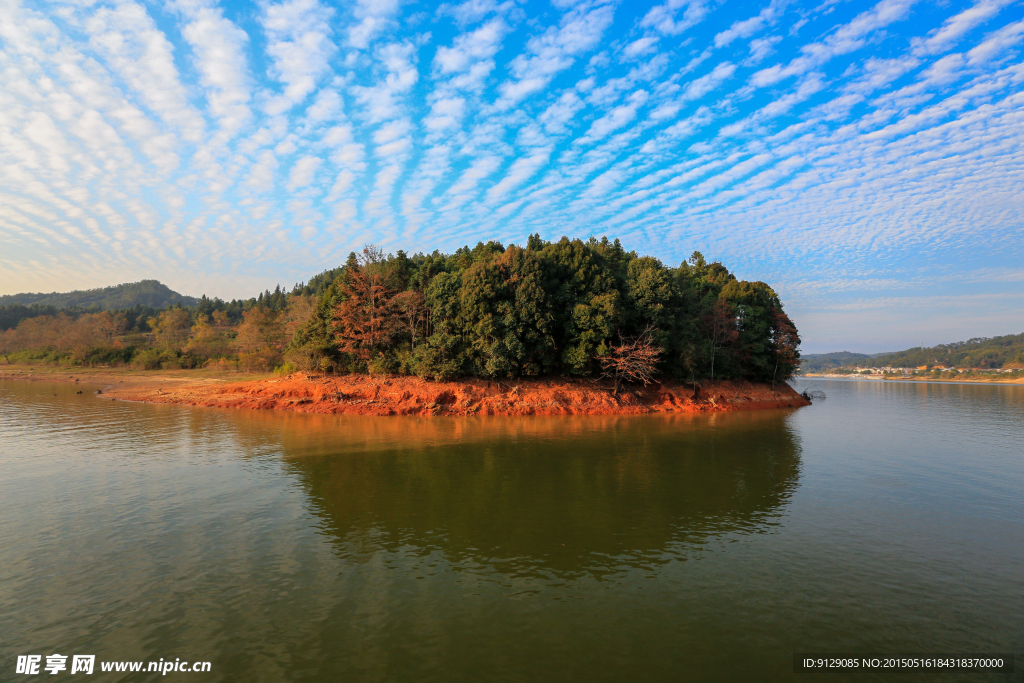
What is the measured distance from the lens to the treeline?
37719 millimetres

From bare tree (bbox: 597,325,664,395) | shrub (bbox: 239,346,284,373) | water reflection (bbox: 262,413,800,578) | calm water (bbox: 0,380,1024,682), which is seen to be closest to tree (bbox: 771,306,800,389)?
bare tree (bbox: 597,325,664,395)

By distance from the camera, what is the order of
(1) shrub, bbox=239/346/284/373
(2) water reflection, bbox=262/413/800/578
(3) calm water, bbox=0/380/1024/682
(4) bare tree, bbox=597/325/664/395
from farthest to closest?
1. (1) shrub, bbox=239/346/284/373
2. (4) bare tree, bbox=597/325/664/395
3. (2) water reflection, bbox=262/413/800/578
4. (3) calm water, bbox=0/380/1024/682

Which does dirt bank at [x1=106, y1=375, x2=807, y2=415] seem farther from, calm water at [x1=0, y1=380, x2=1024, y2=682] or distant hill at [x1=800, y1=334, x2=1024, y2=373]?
distant hill at [x1=800, y1=334, x2=1024, y2=373]

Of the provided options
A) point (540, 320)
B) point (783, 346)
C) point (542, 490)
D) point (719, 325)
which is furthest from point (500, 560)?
point (783, 346)

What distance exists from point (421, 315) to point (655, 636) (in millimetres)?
36963

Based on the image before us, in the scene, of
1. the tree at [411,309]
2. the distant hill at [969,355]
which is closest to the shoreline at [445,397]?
the tree at [411,309]

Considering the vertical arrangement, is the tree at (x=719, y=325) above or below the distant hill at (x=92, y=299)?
below

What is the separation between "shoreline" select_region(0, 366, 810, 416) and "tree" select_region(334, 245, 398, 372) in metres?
3.16

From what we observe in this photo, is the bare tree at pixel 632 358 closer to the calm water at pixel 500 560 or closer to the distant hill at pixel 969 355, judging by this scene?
the calm water at pixel 500 560

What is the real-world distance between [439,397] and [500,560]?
28.2 meters

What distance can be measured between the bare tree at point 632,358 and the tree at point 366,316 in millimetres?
20485

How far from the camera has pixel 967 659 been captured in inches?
271

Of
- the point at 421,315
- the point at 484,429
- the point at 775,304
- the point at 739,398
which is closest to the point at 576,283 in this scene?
the point at 421,315

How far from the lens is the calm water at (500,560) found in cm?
694
